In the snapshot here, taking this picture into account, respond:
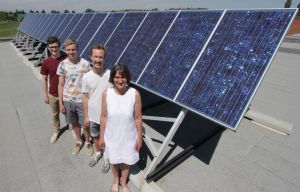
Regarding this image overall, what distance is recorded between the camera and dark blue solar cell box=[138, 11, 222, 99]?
4121 mm

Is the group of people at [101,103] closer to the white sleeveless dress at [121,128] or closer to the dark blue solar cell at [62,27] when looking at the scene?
the white sleeveless dress at [121,128]

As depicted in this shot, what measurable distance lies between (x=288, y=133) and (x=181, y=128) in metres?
2.77

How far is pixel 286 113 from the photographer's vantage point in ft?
23.7

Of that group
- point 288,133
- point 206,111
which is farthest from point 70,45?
point 288,133

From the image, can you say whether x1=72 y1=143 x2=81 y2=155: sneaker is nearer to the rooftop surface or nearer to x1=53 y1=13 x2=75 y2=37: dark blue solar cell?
the rooftop surface

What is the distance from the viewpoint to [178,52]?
4.40m

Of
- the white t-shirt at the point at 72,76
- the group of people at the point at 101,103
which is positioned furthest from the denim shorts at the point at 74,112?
the white t-shirt at the point at 72,76

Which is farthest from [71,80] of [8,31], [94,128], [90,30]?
[8,31]

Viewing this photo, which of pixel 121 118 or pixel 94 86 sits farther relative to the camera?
pixel 94 86

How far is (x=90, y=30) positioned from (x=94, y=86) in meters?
4.60

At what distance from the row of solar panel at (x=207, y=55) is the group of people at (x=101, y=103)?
2.93 ft

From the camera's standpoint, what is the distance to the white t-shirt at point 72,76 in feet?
14.8

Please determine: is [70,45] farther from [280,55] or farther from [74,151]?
[280,55]

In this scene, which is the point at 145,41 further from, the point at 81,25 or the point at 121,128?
the point at 81,25
